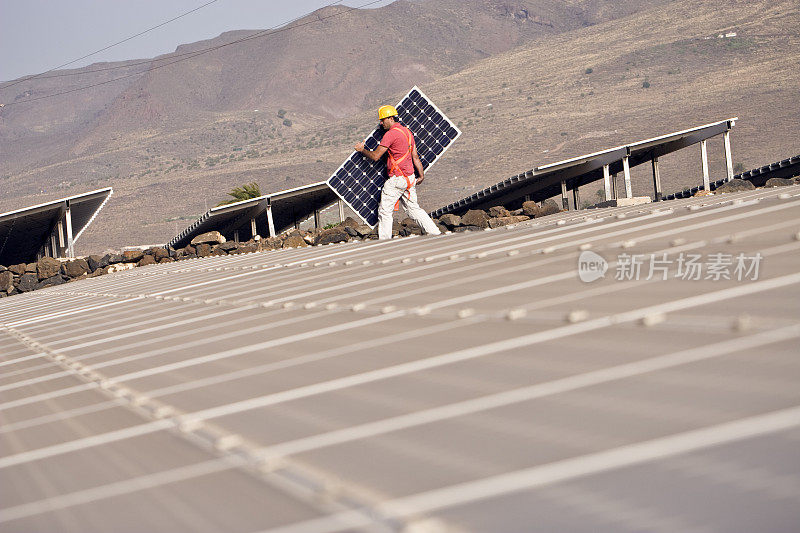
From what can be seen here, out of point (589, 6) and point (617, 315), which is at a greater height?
point (589, 6)

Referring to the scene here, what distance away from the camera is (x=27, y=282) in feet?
90.7

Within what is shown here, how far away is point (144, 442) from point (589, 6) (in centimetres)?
18450

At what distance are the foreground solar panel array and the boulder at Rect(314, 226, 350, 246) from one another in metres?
21.1

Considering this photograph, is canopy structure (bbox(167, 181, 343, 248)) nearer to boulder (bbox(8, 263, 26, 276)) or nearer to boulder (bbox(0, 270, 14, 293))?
boulder (bbox(8, 263, 26, 276))

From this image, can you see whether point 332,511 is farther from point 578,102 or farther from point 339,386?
point 578,102

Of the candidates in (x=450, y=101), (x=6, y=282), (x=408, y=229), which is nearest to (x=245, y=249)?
(x=408, y=229)

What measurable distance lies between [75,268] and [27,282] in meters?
1.41

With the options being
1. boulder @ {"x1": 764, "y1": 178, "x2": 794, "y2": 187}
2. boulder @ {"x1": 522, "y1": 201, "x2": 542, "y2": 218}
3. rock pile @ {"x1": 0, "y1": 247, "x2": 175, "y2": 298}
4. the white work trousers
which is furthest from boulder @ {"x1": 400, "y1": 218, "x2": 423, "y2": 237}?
the white work trousers

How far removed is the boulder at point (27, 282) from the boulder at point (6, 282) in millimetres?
259

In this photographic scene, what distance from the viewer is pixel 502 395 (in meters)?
2.90

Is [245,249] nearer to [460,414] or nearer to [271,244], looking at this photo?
[271,244]

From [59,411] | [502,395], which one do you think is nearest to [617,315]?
[502,395]

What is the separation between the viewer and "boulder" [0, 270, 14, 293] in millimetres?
27781

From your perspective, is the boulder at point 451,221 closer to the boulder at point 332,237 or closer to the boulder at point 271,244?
the boulder at point 332,237
